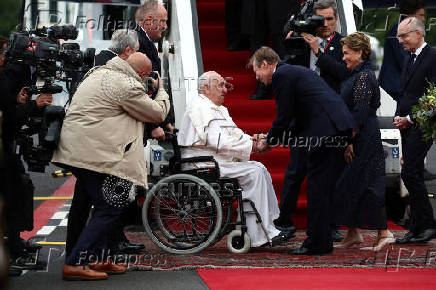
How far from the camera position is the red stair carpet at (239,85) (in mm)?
9328

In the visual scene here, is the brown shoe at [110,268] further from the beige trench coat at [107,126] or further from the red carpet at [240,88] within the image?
the red carpet at [240,88]

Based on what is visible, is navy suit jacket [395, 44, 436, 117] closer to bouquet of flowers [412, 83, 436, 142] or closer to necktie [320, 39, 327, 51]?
necktie [320, 39, 327, 51]

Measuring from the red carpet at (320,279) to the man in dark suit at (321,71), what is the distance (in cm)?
157

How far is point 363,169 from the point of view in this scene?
781 cm

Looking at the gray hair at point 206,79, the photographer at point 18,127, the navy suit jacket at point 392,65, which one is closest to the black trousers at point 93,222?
the photographer at point 18,127

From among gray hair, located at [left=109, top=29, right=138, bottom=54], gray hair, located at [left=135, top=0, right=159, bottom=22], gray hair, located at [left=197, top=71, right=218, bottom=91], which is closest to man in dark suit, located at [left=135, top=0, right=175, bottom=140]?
gray hair, located at [left=135, top=0, right=159, bottom=22]

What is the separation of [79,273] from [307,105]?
2396 millimetres

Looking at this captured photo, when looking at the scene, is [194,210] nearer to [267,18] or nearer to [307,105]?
[307,105]

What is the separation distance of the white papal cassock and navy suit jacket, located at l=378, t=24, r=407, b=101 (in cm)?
297

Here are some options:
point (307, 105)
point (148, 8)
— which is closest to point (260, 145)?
point (307, 105)

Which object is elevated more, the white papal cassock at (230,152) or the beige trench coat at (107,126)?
the beige trench coat at (107,126)

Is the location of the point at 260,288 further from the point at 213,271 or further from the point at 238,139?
the point at 238,139

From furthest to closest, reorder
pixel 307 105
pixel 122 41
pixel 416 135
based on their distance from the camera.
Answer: pixel 416 135 < pixel 307 105 < pixel 122 41

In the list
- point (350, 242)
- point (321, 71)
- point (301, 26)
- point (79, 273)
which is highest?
point (301, 26)
